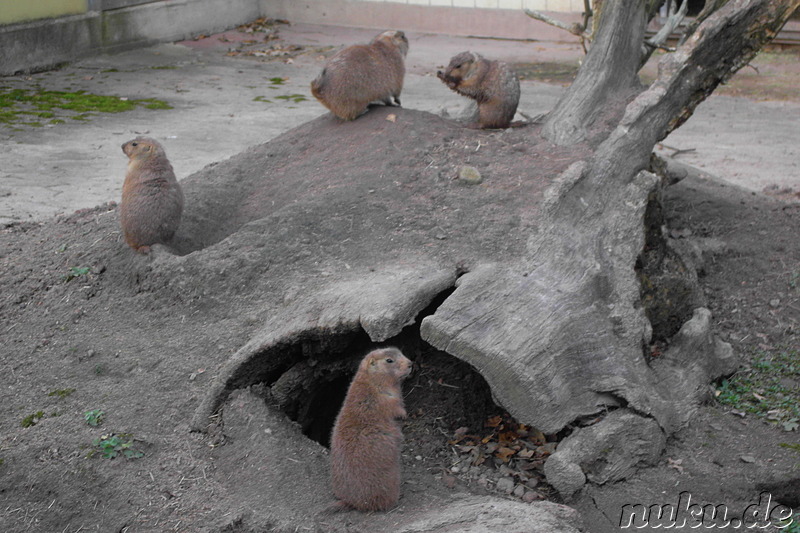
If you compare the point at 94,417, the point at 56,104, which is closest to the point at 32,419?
the point at 94,417

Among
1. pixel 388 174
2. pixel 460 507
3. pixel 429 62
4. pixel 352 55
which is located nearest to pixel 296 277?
pixel 388 174

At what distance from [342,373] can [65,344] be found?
67.1 inches

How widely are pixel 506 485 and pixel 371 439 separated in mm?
926

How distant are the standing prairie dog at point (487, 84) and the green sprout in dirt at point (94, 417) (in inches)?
136

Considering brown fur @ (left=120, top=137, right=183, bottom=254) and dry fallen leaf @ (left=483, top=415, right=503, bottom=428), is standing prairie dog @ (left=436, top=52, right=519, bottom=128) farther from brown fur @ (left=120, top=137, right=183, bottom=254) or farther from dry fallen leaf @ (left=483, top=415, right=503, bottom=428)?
dry fallen leaf @ (left=483, top=415, right=503, bottom=428)

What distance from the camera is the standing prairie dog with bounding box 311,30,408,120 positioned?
6.04 m

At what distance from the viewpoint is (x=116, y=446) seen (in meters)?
4.06

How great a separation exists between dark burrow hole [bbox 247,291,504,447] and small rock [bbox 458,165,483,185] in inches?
40.1

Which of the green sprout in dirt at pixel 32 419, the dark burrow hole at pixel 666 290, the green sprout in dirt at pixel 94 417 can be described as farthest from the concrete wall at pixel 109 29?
the dark burrow hole at pixel 666 290

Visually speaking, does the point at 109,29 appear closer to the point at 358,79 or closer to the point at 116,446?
the point at 358,79

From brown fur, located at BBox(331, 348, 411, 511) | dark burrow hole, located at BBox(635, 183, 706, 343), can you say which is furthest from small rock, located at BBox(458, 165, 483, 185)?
brown fur, located at BBox(331, 348, 411, 511)

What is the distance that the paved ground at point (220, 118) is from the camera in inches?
328

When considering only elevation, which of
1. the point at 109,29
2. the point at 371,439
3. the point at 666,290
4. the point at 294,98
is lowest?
the point at 294,98

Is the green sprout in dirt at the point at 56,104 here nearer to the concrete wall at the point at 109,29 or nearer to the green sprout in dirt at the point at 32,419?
the concrete wall at the point at 109,29
